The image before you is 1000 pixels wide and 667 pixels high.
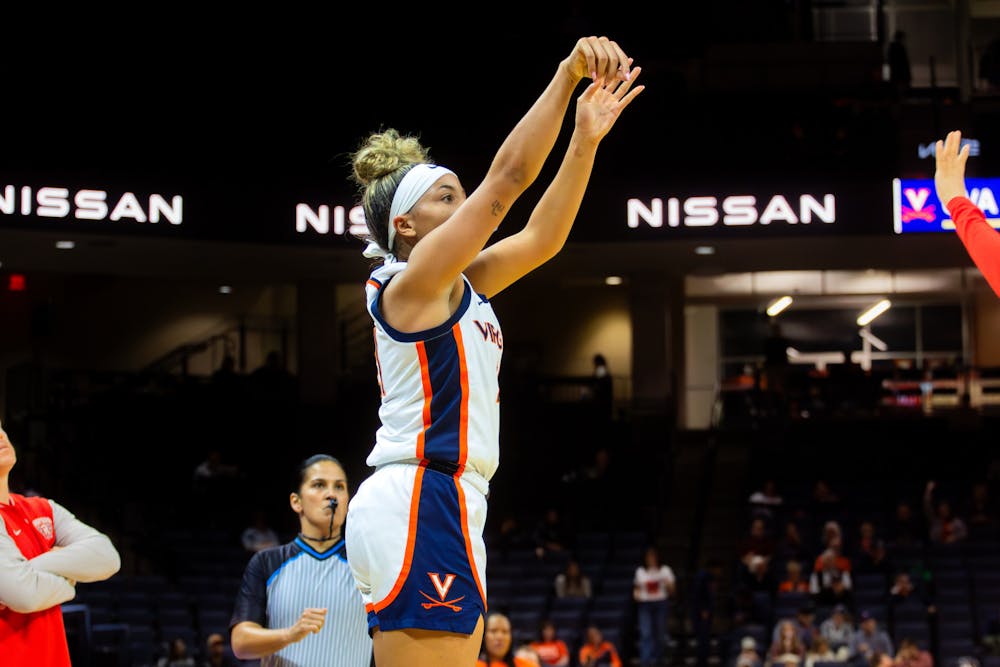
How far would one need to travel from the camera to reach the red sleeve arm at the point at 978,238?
336 centimetres

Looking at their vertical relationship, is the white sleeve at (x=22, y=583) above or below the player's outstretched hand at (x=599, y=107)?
below

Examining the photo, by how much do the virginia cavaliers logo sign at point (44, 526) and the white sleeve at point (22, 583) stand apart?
8.9 inches

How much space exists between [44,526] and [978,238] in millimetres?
2869

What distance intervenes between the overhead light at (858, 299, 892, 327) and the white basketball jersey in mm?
25448

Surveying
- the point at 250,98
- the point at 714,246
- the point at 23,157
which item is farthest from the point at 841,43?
the point at 23,157

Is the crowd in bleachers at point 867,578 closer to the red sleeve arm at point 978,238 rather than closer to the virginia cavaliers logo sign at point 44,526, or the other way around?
the virginia cavaliers logo sign at point 44,526

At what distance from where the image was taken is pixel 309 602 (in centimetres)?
495

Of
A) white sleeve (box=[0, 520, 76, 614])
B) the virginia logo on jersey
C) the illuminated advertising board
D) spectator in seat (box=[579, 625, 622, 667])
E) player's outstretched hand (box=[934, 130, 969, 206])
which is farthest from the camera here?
the illuminated advertising board

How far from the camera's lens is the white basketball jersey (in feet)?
10.5

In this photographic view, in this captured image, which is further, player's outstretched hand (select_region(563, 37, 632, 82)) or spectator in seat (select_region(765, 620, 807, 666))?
spectator in seat (select_region(765, 620, 807, 666))

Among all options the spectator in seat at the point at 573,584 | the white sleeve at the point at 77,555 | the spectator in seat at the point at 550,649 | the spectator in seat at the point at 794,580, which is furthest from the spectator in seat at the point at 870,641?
the white sleeve at the point at 77,555

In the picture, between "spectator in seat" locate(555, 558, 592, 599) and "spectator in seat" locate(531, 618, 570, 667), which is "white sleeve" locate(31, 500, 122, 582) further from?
"spectator in seat" locate(555, 558, 592, 599)

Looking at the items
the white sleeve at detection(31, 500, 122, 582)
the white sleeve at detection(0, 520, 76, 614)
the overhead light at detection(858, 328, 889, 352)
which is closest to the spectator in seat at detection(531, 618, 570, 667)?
the white sleeve at detection(31, 500, 122, 582)

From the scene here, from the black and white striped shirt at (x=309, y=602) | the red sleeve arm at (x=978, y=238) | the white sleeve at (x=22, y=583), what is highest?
the red sleeve arm at (x=978, y=238)
